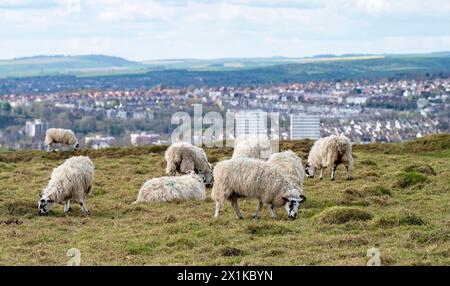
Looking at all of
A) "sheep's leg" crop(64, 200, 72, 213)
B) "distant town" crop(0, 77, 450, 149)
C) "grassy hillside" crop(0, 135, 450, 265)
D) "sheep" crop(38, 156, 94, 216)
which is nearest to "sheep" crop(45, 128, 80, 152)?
"grassy hillside" crop(0, 135, 450, 265)

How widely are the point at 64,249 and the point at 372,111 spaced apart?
135154 mm

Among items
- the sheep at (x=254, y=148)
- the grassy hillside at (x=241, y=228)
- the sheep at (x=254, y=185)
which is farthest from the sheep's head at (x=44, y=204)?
the sheep at (x=254, y=148)

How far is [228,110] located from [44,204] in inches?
4236

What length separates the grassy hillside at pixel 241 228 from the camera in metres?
14.1

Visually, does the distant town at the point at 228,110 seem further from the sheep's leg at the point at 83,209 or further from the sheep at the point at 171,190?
the sheep's leg at the point at 83,209

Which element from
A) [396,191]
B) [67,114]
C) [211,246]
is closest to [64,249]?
[211,246]

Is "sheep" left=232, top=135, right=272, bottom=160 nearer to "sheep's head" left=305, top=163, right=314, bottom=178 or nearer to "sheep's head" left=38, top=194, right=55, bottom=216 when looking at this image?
"sheep's head" left=305, top=163, right=314, bottom=178

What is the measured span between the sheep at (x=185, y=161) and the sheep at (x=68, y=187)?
5.52 metres

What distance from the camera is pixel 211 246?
49.4ft

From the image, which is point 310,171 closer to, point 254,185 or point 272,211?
point 272,211

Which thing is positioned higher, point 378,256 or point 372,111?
point 378,256

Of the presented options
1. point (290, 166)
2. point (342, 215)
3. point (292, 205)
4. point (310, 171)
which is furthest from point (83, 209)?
point (310, 171)
